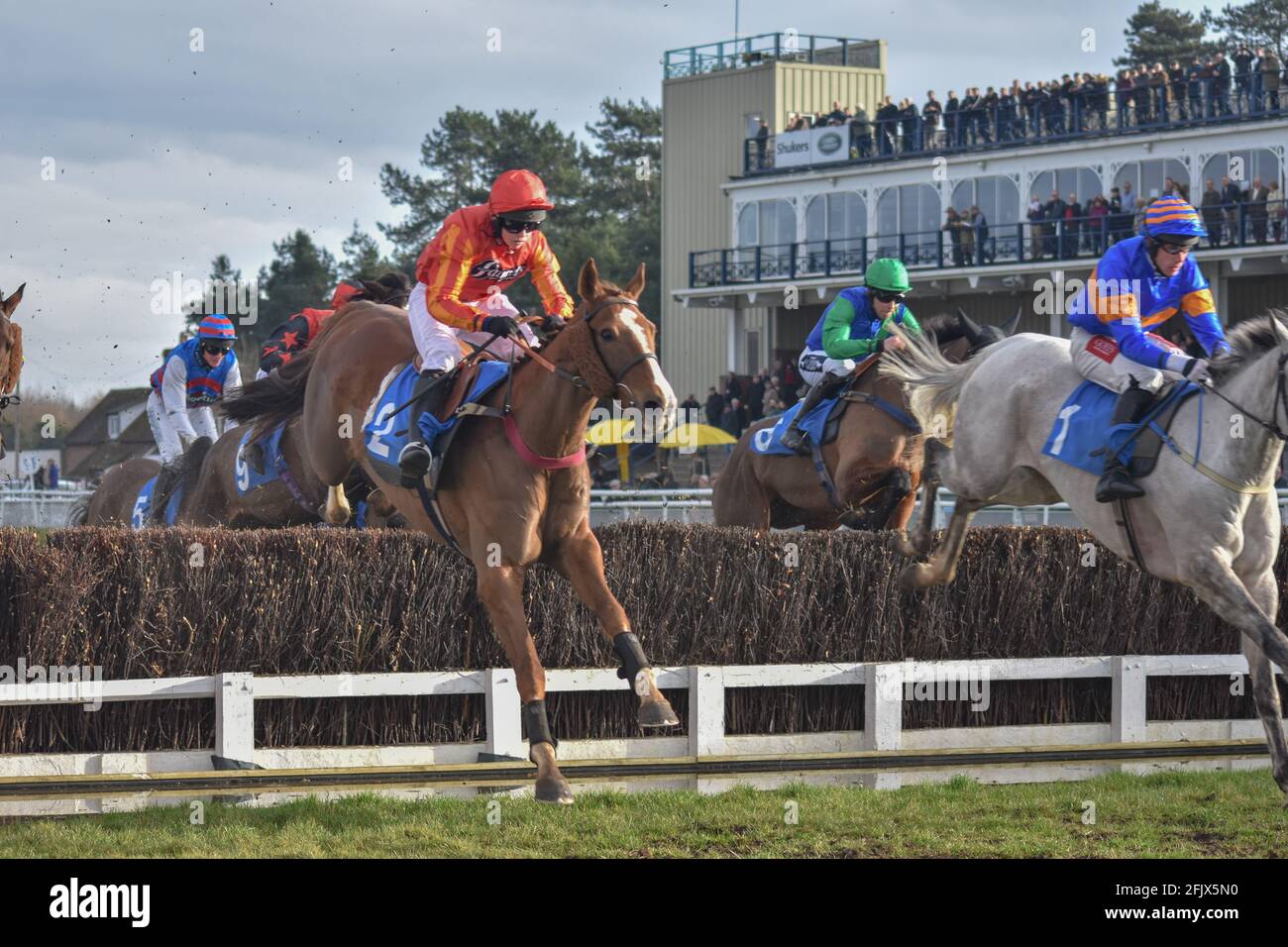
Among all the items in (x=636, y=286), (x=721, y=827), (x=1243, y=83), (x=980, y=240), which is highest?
(x=1243, y=83)

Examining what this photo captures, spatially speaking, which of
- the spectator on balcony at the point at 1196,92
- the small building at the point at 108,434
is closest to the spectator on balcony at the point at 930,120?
the spectator on balcony at the point at 1196,92

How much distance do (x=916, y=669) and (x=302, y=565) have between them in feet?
9.11

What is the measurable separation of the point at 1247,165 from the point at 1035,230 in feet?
11.9

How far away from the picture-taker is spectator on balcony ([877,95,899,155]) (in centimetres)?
3394

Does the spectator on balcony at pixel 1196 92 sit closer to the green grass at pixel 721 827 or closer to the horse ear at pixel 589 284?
the green grass at pixel 721 827

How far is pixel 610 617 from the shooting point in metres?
6.50

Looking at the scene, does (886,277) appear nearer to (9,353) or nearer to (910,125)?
(9,353)

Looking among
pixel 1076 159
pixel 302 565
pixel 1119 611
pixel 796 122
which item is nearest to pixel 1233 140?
pixel 1076 159

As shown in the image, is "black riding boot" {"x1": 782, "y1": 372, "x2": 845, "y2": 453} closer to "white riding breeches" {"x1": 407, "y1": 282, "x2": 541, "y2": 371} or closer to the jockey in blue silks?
the jockey in blue silks

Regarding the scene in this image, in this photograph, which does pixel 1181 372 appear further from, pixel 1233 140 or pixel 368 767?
pixel 1233 140

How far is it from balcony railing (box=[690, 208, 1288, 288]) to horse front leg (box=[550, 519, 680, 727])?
865 inches

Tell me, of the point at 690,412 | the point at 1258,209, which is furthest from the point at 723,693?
the point at 1258,209

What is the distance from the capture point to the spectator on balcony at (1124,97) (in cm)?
2950

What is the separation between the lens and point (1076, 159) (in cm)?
3117
